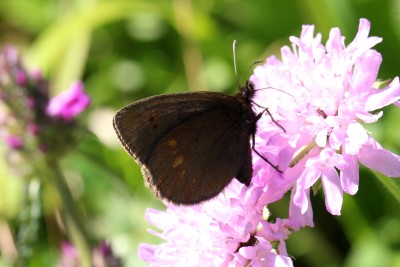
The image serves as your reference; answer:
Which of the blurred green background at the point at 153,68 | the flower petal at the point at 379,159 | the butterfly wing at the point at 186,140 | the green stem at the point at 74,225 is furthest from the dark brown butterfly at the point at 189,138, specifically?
the blurred green background at the point at 153,68

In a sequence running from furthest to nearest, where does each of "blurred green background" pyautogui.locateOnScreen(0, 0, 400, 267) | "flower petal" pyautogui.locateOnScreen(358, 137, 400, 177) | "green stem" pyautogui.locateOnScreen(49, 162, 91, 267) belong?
"blurred green background" pyautogui.locateOnScreen(0, 0, 400, 267)
"green stem" pyautogui.locateOnScreen(49, 162, 91, 267)
"flower petal" pyautogui.locateOnScreen(358, 137, 400, 177)

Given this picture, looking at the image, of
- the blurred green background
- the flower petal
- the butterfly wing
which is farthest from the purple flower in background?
the flower petal

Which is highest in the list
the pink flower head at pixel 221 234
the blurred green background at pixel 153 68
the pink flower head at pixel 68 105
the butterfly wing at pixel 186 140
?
the butterfly wing at pixel 186 140

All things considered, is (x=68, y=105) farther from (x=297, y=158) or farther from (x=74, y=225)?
(x=297, y=158)

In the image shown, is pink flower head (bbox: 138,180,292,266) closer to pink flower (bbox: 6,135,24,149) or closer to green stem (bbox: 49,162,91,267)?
green stem (bbox: 49,162,91,267)

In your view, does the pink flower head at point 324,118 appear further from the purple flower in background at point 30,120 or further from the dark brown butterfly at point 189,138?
the purple flower in background at point 30,120

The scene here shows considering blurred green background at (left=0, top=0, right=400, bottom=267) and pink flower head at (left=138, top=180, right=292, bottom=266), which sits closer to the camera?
pink flower head at (left=138, top=180, right=292, bottom=266)
